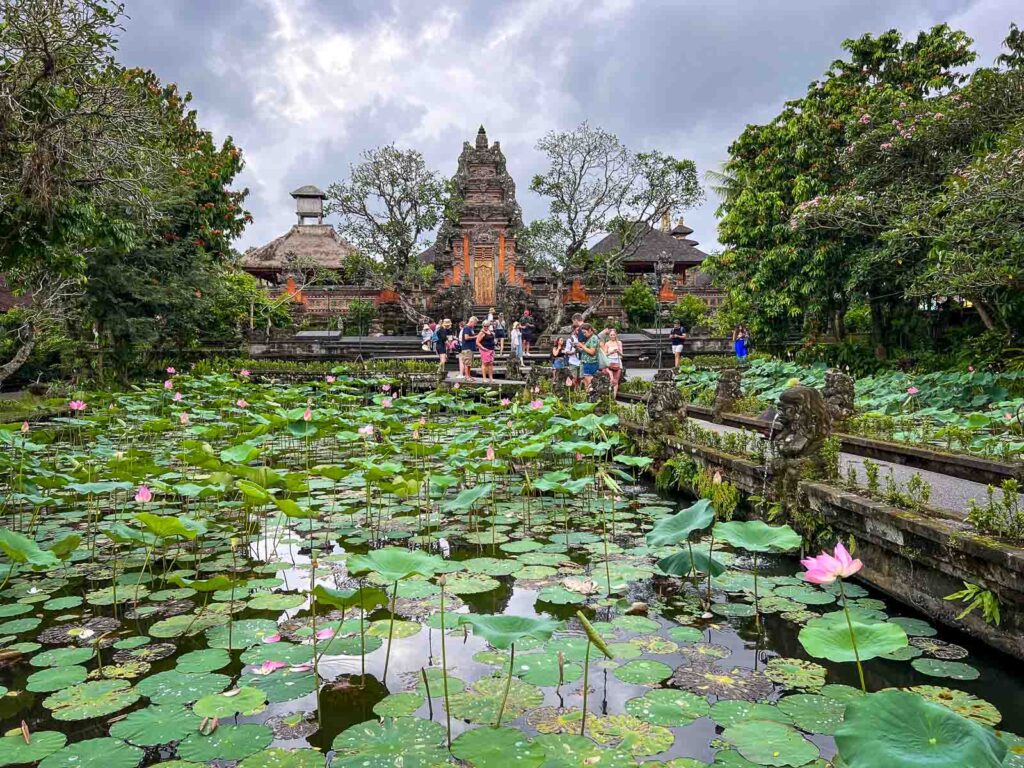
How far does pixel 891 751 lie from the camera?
1395 millimetres

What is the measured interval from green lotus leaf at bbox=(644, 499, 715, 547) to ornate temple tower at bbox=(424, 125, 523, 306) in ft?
79.7

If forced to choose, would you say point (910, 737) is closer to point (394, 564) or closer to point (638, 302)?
point (394, 564)

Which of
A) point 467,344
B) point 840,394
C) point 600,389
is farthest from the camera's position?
point 467,344

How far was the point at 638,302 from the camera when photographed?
2702 cm

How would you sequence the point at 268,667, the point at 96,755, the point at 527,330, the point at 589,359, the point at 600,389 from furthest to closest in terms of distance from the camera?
the point at 527,330
the point at 589,359
the point at 600,389
the point at 268,667
the point at 96,755

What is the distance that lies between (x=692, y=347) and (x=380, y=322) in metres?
12.7

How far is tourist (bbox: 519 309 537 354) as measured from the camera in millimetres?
20383

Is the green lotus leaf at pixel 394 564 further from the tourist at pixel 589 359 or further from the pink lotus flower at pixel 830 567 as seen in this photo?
the tourist at pixel 589 359

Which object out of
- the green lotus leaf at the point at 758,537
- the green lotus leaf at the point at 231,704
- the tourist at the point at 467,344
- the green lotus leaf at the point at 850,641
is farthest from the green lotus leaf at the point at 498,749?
the tourist at the point at 467,344

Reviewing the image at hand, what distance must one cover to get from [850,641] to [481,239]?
26227 mm

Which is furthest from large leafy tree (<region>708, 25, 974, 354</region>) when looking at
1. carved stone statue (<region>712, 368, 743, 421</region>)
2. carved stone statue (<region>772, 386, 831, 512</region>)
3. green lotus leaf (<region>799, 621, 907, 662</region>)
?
green lotus leaf (<region>799, 621, 907, 662</region>)

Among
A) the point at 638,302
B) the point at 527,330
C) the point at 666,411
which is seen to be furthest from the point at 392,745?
the point at 638,302

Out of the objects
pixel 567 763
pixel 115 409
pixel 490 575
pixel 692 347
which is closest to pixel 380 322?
pixel 692 347

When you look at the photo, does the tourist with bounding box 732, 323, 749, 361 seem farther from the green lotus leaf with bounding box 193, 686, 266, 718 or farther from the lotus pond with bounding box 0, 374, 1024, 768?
the green lotus leaf with bounding box 193, 686, 266, 718
